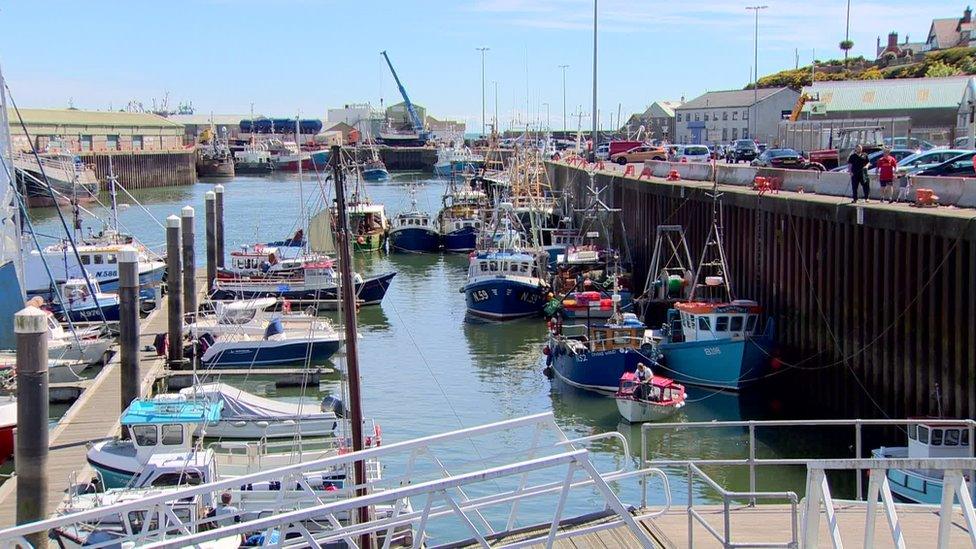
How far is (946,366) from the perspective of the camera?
71.9 ft

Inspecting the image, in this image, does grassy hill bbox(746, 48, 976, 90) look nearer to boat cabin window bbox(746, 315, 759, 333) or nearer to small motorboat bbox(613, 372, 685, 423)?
boat cabin window bbox(746, 315, 759, 333)

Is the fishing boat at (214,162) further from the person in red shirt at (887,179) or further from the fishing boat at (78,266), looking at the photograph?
the person in red shirt at (887,179)

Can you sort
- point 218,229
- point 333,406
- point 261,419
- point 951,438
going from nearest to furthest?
point 951,438, point 333,406, point 261,419, point 218,229

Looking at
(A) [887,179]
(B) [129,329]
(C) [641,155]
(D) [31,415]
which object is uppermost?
(C) [641,155]

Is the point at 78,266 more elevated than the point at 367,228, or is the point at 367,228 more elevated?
the point at 78,266

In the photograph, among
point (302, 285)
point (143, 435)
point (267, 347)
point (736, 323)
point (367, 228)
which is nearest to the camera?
point (143, 435)

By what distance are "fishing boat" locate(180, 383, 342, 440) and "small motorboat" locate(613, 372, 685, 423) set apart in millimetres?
7266

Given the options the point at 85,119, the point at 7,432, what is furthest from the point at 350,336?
the point at 85,119

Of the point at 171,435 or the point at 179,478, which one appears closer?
the point at 179,478

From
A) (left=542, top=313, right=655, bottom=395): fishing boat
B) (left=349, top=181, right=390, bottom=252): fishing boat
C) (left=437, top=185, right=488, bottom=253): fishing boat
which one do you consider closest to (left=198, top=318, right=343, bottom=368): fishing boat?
(left=542, top=313, right=655, bottom=395): fishing boat

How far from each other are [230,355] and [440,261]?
3103cm

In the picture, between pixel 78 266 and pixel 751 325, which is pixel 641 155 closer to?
pixel 78 266

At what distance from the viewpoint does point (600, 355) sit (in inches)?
Answer: 1237

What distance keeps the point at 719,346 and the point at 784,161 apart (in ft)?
64.8
